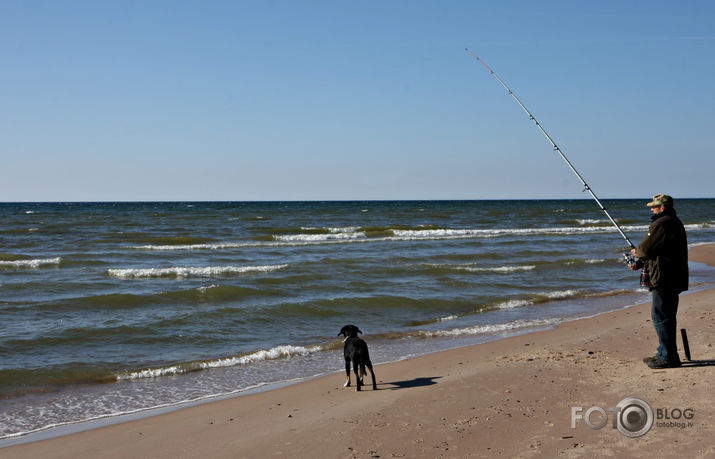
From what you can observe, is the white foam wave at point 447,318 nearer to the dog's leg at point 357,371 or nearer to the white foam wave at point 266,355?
the white foam wave at point 266,355

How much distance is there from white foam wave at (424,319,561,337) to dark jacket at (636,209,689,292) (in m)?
4.26

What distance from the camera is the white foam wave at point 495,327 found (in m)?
10.1

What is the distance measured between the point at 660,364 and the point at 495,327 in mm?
4288

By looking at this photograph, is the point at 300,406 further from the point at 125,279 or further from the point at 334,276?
the point at 125,279

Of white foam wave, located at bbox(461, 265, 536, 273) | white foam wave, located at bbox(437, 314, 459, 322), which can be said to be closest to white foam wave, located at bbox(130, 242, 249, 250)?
white foam wave, located at bbox(461, 265, 536, 273)

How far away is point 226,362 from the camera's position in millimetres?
8336

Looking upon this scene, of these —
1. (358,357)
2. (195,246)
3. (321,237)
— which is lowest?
(358,357)

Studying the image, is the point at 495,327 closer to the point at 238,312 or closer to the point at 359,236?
the point at 238,312

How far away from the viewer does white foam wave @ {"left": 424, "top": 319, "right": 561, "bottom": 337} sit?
10.1m

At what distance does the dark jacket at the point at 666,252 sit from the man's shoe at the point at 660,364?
2.47 feet

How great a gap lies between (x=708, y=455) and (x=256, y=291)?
1154 centimetres

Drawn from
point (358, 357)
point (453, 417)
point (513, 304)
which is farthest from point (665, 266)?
point (513, 304)

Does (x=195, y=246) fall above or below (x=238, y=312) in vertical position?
above

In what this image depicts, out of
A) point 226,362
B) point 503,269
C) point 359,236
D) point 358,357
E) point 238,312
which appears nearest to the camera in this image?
point 358,357
